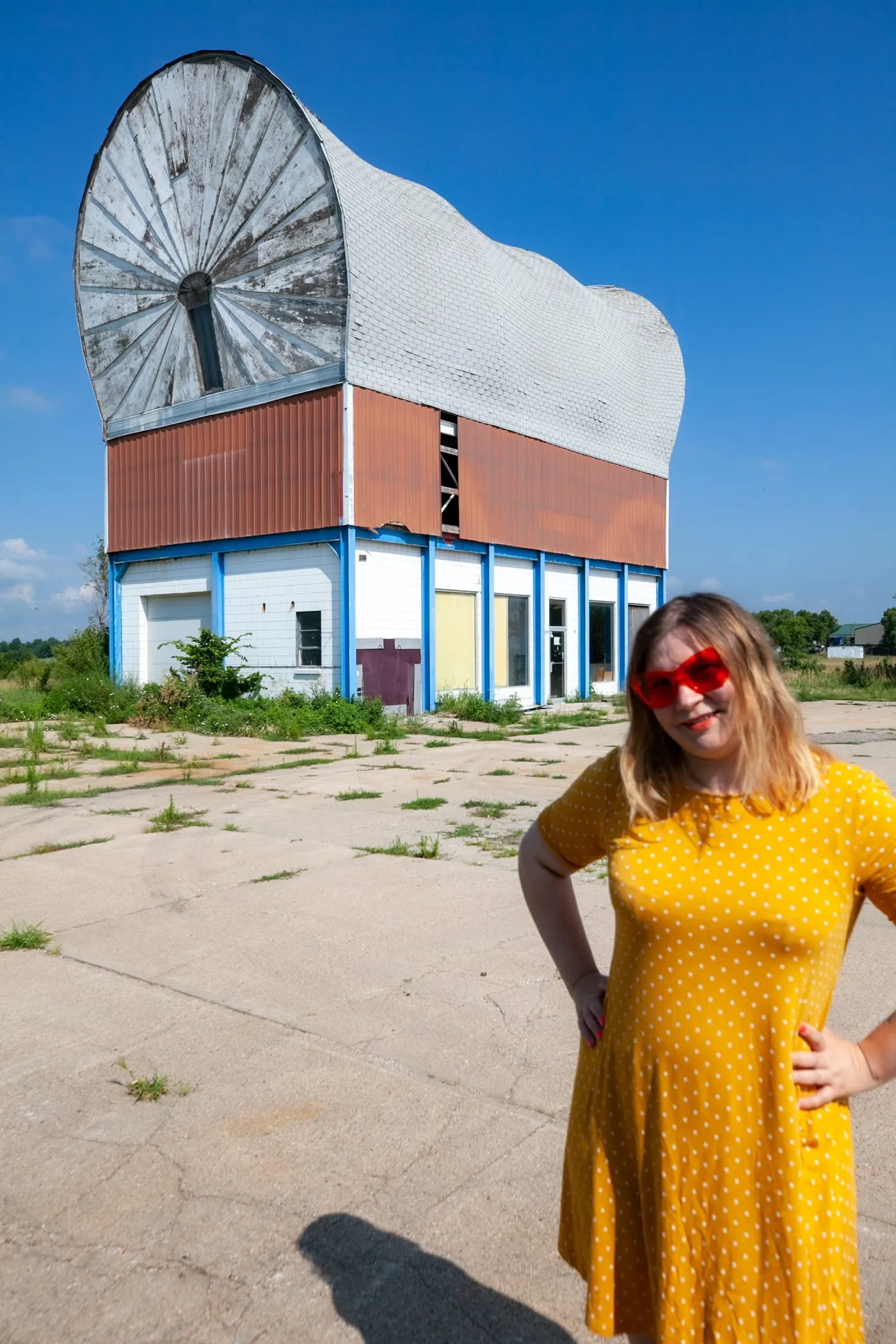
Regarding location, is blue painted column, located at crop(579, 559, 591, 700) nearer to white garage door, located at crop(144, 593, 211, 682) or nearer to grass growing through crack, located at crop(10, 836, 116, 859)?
white garage door, located at crop(144, 593, 211, 682)

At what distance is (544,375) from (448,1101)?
25.8 m

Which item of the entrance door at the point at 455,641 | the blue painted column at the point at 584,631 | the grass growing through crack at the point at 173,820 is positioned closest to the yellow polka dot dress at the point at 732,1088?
the grass growing through crack at the point at 173,820

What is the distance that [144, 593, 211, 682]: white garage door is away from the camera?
2434 centimetres

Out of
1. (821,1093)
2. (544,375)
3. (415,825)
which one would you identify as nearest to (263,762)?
(415,825)

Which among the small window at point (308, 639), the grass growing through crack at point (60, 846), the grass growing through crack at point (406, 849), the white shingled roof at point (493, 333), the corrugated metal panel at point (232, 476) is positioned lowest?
the grass growing through crack at point (60, 846)

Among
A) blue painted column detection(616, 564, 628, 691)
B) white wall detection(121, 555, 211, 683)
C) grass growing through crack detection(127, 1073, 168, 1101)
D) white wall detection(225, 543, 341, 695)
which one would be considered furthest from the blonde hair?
blue painted column detection(616, 564, 628, 691)

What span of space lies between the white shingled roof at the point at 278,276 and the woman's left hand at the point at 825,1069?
2058cm

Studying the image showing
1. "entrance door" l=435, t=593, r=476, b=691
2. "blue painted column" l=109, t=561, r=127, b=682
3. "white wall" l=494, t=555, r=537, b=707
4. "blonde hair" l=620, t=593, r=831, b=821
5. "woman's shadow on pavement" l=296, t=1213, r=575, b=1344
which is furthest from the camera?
"white wall" l=494, t=555, r=537, b=707

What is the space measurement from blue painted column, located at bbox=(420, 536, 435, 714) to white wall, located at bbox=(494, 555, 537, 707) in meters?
2.95

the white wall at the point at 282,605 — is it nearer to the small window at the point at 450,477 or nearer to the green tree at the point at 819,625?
the small window at the point at 450,477

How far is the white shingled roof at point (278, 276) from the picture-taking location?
69.8 feet

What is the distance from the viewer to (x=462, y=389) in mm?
24422

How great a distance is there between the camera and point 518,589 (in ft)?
88.5

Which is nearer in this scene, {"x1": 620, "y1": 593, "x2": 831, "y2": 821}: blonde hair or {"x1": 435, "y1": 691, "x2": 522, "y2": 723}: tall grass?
{"x1": 620, "y1": 593, "x2": 831, "y2": 821}: blonde hair
